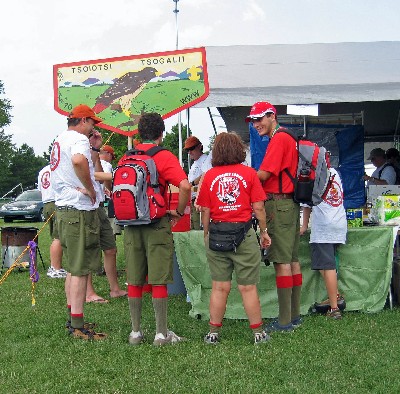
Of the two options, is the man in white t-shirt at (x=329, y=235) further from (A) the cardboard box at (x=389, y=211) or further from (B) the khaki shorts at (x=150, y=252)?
(B) the khaki shorts at (x=150, y=252)

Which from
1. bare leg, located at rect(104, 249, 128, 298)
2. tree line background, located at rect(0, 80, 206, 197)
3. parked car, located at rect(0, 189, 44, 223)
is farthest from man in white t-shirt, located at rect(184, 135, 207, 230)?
tree line background, located at rect(0, 80, 206, 197)

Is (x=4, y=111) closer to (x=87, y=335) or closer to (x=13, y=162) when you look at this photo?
(x=13, y=162)

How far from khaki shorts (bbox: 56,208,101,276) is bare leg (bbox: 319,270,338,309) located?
196 centimetres

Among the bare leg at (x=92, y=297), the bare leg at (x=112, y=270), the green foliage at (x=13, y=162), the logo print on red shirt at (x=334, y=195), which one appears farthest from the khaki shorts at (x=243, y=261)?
the green foliage at (x=13, y=162)

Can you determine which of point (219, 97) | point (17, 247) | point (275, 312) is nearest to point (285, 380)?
point (275, 312)

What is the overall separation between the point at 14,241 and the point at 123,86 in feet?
11.2

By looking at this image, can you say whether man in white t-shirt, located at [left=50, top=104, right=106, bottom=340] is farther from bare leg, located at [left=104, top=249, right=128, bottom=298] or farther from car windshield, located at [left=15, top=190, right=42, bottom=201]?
car windshield, located at [left=15, top=190, right=42, bottom=201]

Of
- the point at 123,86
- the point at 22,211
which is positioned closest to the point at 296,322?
the point at 123,86

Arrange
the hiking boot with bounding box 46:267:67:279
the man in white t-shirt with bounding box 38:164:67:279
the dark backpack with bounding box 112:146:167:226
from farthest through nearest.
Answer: the hiking boot with bounding box 46:267:67:279 → the man in white t-shirt with bounding box 38:164:67:279 → the dark backpack with bounding box 112:146:167:226

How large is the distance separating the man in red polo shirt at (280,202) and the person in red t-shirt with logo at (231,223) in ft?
0.70

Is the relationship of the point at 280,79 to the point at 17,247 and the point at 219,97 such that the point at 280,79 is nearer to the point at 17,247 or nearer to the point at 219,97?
the point at 219,97

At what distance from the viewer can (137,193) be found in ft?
13.9

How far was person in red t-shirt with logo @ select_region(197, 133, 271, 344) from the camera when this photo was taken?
4.37 metres

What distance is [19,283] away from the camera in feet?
25.2
